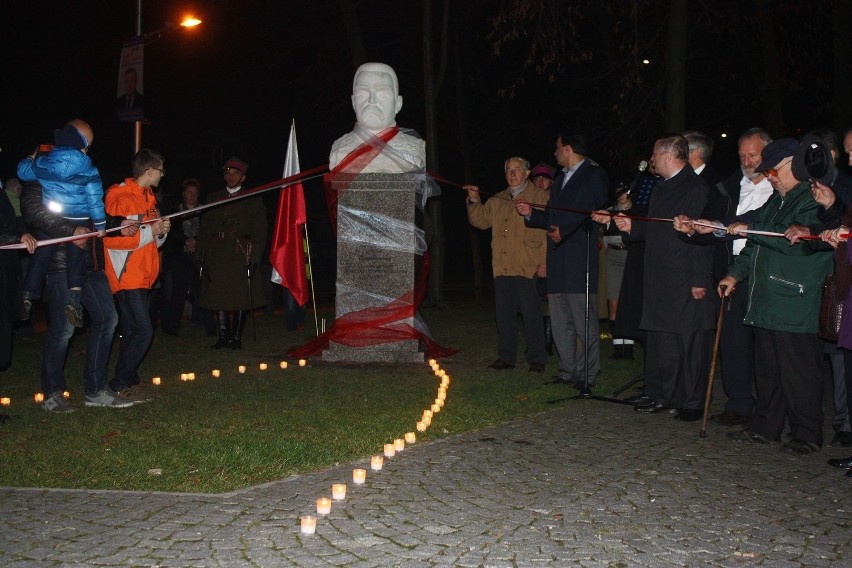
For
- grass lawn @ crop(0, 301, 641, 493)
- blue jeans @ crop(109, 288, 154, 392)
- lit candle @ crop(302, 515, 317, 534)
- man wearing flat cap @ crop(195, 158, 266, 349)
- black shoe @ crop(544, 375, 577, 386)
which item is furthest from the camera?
man wearing flat cap @ crop(195, 158, 266, 349)

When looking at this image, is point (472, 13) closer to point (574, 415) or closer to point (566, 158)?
point (566, 158)

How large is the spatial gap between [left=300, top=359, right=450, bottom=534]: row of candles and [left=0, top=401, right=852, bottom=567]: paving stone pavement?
5 centimetres

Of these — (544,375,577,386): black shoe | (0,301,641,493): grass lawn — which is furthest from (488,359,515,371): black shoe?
(544,375,577,386): black shoe

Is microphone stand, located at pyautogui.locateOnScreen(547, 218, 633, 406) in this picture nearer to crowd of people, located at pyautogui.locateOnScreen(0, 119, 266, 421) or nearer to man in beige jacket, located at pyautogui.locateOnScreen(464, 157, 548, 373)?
man in beige jacket, located at pyautogui.locateOnScreen(464, 157, 548, 373)

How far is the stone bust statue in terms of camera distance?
10.5 meters

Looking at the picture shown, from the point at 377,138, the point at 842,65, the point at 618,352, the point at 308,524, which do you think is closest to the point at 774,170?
the point at 308,524

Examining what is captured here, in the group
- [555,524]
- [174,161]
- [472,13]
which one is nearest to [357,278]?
[555,524]

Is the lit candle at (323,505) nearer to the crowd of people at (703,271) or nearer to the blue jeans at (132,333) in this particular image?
the crowd of people at (703,271)

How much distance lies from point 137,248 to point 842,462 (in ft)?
18.9

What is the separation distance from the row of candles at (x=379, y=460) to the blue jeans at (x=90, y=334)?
2800 mm

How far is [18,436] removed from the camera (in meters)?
6.74

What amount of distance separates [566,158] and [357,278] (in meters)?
2.93

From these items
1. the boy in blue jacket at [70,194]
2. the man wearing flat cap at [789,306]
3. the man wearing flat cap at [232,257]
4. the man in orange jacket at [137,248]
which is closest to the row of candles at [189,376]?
the man in orange jacket at [137,248]

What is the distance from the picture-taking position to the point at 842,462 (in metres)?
6.01
